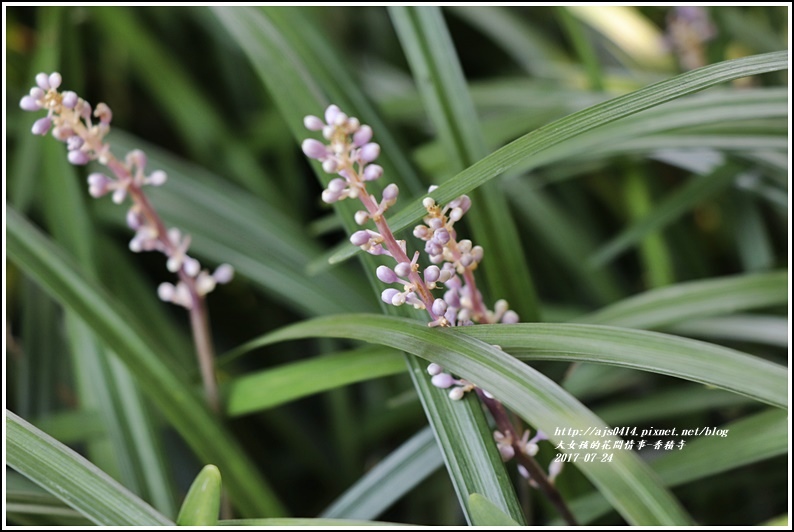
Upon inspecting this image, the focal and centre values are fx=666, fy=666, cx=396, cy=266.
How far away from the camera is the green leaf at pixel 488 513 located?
0.41 meters

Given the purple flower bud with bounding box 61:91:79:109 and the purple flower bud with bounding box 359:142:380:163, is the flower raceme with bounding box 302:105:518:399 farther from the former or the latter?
the purple flower bud with bounding box 61:91:79:109

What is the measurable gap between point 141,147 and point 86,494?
636 mm

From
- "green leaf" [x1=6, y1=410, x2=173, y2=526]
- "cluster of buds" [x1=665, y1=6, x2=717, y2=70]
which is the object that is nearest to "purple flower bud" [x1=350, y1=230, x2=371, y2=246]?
"green leaf" [x1=6, y1=410, x2=173, y2=526]

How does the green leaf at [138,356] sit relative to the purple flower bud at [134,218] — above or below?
below

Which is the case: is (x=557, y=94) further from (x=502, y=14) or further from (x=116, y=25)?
(x=116, y=25)

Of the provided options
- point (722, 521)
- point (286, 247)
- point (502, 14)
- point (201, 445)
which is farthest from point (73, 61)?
point (722, 521)

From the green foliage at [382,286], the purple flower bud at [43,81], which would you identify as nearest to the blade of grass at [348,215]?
the green foliage at [382,286]

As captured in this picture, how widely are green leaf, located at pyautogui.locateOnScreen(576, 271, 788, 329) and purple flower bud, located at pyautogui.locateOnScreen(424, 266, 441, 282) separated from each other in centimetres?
30

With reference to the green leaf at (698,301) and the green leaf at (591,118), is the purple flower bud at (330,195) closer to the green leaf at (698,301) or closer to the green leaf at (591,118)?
the green leaf at (591,118)

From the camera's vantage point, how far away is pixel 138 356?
0.65 metres

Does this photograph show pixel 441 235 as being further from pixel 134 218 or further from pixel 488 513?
pixel 134 218

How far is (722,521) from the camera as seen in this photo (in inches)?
34.3

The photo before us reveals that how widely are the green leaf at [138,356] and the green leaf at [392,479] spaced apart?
0.09 meters

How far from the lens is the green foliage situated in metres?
0.46
